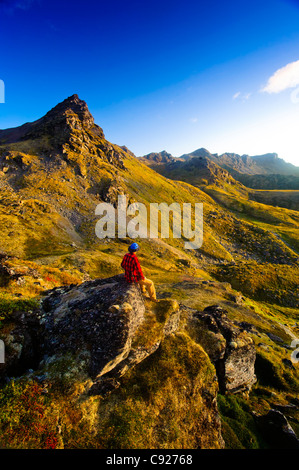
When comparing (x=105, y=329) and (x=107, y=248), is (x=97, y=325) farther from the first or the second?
(x=107, y=248)

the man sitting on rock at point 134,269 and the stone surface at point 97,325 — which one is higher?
the man sitting on rock at point 134,269

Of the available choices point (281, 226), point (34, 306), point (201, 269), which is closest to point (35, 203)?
point (201, 269)

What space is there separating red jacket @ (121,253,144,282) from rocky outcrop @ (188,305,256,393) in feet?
22.9

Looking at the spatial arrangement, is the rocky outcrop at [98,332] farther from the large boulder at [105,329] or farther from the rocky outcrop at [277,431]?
the rocky outcrop at [277,431]

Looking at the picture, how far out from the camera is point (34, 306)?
13.6 m

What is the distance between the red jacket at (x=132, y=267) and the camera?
45.6ft

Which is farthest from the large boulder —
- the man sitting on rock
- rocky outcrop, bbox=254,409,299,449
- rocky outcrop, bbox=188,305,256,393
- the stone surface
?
rocky outcrop, bbox=254,409,299,449

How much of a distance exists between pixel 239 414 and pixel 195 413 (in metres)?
5.70

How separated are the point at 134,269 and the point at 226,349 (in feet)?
34.9

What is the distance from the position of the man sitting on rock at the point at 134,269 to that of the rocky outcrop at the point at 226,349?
18.5 ft

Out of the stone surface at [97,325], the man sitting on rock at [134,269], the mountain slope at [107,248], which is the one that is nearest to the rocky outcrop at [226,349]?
the mountain slope at [107,248]

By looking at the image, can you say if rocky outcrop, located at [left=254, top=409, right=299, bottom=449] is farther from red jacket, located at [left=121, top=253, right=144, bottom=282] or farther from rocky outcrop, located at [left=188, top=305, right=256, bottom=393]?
red jacket, located at [left=121, top=253, right=144, bottom=282]

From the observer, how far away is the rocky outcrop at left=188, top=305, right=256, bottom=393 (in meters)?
15.8

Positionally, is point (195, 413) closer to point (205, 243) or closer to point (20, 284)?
point (20, 284)
